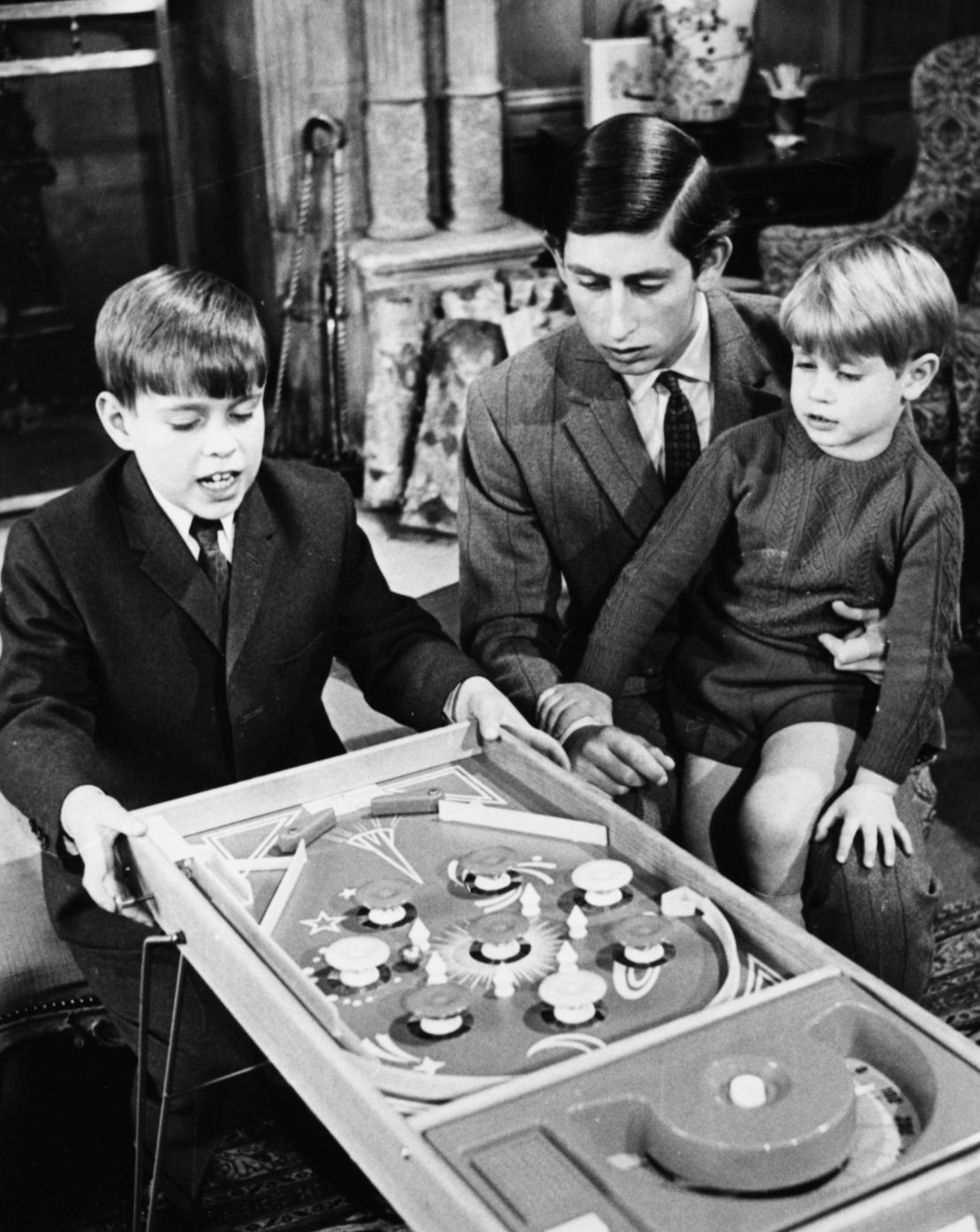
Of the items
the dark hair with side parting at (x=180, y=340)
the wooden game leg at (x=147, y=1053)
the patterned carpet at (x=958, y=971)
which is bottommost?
the patterned carpet at (x=958, y=971)

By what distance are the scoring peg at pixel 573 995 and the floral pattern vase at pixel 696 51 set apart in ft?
11.9

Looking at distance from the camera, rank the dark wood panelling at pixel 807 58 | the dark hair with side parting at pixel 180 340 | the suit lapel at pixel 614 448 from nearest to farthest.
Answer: the dark hair with side parting at pixel 180 340 < the suit lapel at pixel 614 448 < the dark wood panelling at pixel 807 58

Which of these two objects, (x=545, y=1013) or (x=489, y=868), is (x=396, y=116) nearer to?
(x=489, y=868)

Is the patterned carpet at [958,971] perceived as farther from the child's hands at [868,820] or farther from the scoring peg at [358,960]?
the scoring peg at [358,960]

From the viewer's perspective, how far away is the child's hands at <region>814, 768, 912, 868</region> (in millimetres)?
2270

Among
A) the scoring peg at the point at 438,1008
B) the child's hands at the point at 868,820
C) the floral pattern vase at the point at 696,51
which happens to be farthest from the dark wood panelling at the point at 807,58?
the scoring peg at the point at 438,1008

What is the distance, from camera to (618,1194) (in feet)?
4.65

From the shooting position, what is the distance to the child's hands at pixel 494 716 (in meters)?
2.18

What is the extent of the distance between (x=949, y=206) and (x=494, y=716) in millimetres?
3449

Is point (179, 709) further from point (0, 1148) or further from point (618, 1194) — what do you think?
point (618, 1194)

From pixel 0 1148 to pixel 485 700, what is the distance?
3.45ft

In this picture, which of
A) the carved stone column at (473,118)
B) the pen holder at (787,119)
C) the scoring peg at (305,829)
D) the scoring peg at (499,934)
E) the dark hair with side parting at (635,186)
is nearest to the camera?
the scoring peg at (499,934)

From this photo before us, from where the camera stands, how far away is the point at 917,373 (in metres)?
2.30

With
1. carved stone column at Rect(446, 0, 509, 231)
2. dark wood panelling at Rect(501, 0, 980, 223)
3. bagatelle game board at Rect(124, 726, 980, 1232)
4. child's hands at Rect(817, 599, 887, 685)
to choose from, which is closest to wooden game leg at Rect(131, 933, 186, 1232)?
bagatelle game board at Rect(124, 726, 980, 1232)
